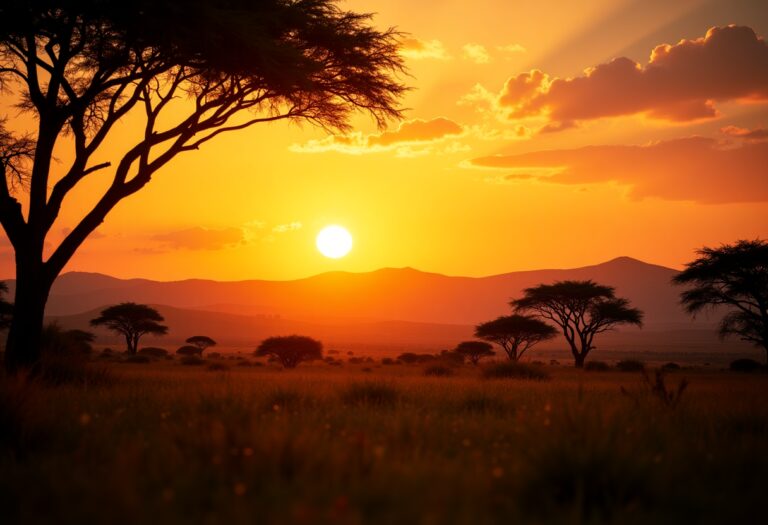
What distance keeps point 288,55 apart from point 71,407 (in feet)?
28.9

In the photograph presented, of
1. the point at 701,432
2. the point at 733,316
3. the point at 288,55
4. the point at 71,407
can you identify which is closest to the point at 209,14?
the point at 288,55

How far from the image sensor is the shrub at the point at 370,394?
9094mm

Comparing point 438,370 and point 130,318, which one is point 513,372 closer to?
point 438,370

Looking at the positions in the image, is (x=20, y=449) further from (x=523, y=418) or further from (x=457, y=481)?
(x=523, y=418)

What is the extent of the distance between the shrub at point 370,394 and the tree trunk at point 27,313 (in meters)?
7.54

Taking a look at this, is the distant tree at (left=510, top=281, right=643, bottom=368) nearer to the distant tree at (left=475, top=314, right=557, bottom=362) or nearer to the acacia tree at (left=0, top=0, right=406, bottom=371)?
the distant tree at (left=475, top=314, right=557, bottom=362)

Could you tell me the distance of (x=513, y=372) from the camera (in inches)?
914

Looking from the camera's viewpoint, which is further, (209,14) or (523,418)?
(209,14)

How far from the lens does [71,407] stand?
7.45 m

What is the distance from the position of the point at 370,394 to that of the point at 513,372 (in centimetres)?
1485

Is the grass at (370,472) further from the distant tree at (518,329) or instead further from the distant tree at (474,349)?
the distant tree at (474,349)

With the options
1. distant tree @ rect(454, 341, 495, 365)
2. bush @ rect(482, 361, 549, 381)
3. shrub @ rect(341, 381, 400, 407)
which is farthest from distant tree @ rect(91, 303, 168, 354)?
shrub @ rect(341, 381, 400, 407)

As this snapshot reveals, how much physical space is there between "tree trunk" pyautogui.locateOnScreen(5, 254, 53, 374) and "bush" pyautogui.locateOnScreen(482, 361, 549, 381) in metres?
15.5

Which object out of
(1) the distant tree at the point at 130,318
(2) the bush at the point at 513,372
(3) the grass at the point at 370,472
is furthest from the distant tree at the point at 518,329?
(3) the grass at the point at 370,472
